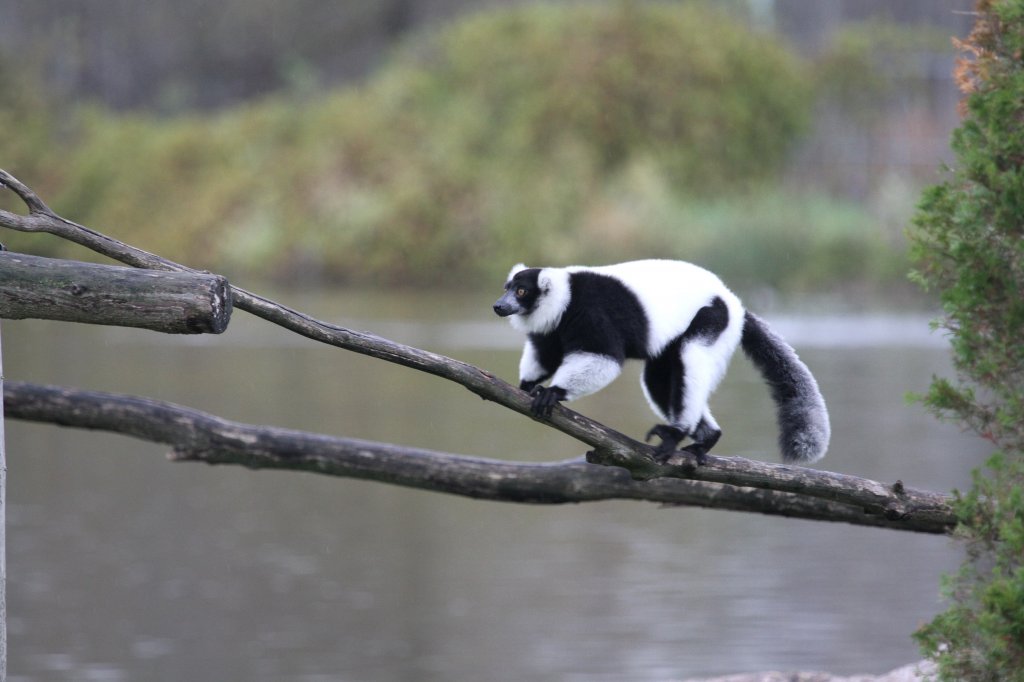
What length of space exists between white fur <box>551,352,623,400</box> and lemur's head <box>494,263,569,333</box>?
8.0 inches

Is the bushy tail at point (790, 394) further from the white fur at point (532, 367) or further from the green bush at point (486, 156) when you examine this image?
the green bush at point (486, 156)

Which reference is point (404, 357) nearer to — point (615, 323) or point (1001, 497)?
point (615, 323)

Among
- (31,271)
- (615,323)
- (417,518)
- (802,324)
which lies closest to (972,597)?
(615,323)

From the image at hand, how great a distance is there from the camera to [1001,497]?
3932mm

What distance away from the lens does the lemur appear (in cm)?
436

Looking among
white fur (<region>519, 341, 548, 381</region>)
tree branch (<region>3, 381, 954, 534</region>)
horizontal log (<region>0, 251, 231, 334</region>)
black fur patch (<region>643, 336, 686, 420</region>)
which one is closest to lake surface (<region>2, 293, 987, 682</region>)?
tree branch (<region>3, 381, 954, 534</region>)

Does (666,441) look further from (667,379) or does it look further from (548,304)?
(548,304)

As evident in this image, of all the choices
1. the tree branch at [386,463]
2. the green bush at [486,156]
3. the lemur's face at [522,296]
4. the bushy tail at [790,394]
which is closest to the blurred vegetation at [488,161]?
the green bush at [486,156]

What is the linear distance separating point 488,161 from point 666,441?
25420 millimetres

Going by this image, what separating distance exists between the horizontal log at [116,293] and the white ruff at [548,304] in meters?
1.15

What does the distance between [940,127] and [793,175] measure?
4.08 meters

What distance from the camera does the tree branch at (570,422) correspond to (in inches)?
153

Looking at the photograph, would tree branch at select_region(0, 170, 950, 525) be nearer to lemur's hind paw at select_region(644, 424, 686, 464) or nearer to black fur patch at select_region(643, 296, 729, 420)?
lemur's hind paw at select_region(644, 424, 686, 464)

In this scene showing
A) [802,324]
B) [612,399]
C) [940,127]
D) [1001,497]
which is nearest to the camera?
[1001,497]
